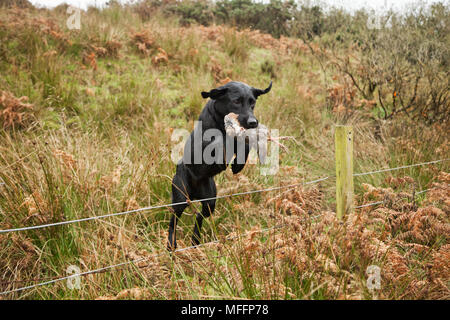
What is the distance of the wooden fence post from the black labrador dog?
0.87 meters

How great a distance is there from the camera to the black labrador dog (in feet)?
8.05

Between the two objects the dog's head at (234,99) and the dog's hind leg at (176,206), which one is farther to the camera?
the dog's hind leg at (176,206)

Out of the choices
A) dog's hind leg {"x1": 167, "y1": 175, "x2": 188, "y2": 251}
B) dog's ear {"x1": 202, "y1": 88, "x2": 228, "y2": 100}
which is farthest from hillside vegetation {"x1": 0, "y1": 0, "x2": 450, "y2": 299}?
dog's ear {"x1": 202, "y1": 88, "x2": 228, "y2": 100}

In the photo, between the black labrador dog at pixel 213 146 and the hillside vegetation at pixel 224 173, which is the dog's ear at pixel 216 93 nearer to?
the black labrador dog at pixel 213 146

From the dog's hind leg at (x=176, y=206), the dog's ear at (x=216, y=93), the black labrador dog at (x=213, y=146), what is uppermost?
the dog's ear at (x=216, y=93)

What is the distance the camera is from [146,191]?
3.94 meters

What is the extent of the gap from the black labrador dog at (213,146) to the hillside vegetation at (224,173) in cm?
29

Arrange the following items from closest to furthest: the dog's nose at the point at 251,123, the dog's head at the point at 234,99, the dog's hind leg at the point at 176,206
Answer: the dog's nose at the point at 251,123 < the dog's head at the point at 234,99 < the dog's hind leg at the point at 176,206

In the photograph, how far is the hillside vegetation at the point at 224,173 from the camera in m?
2.32

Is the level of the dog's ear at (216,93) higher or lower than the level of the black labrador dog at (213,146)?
higher

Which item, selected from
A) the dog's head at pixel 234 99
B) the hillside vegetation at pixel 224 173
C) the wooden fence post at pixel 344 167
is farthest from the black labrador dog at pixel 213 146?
the wooden fence post at pixel 344 167

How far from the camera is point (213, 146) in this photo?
254 cm

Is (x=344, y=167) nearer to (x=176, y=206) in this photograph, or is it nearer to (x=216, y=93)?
(x=216, y=93)

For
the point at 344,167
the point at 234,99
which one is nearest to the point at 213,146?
the point at 234,99
